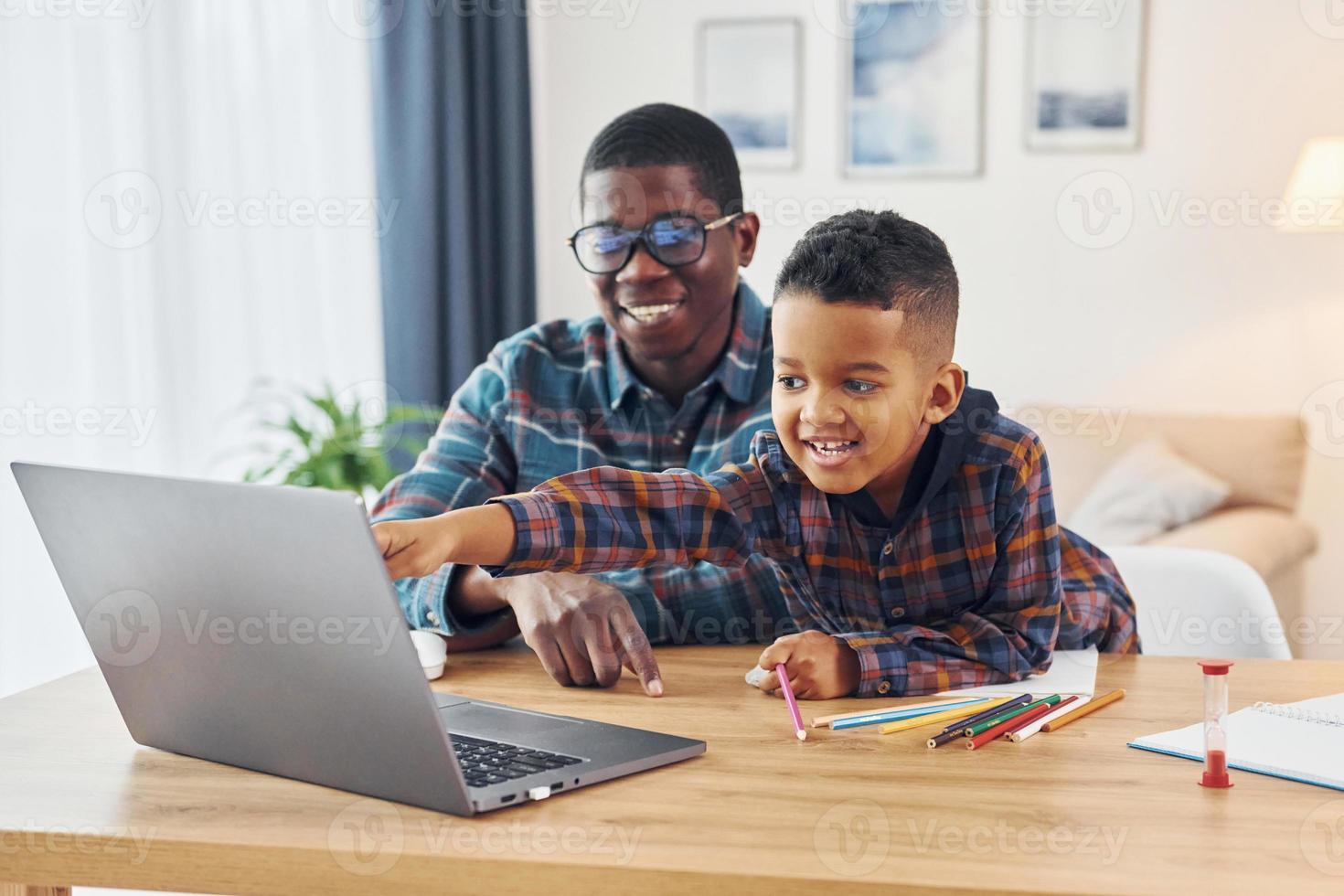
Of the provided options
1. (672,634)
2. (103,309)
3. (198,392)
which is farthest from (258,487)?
(198,392)

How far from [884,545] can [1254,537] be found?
2.23 m

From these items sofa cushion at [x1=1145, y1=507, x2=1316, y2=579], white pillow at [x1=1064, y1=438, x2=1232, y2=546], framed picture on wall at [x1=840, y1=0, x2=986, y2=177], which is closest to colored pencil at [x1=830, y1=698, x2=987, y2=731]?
sofa cushion at [x1=1145, y1=507, x2=1316, y2=579]

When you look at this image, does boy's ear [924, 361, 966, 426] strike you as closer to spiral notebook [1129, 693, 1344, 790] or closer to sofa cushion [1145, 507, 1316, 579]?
spiral notebook [1129, 693, 1344, 790]

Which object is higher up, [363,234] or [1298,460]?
[363,234]

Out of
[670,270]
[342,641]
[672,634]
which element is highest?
[670,270]

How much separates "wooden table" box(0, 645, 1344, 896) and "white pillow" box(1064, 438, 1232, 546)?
233 centimetres

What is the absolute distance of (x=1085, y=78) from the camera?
12.3ft

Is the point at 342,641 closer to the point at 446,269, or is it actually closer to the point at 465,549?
the point at 465,549

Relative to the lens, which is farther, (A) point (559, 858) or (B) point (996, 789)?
(B) point (996, 789)

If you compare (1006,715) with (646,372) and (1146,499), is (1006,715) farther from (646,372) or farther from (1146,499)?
(1146,499)

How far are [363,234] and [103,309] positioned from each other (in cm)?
101

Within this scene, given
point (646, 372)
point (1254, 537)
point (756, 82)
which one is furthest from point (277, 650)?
point (756, 82)

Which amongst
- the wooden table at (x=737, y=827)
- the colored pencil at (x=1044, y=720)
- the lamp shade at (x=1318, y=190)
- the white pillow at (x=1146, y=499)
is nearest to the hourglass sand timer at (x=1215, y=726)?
the wooden table at (x=737, y=827)

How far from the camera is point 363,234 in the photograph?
10.7ft
